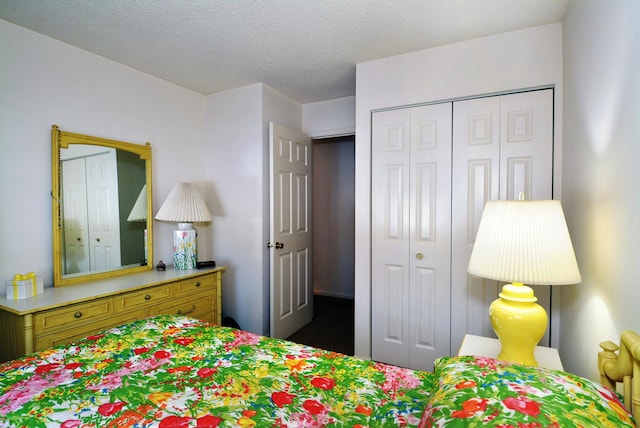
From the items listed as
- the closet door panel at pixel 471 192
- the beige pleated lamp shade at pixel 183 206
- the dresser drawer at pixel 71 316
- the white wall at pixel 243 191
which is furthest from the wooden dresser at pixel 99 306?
the closet door panel at pixel 471 192

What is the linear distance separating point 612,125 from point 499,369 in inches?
41.1

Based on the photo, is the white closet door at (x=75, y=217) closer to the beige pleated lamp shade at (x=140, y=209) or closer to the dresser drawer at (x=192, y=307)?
the beige pleated lamp shade at (x=140, y=209)

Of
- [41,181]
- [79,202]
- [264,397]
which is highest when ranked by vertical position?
[41,181]

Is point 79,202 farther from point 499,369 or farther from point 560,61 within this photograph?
point 560,61

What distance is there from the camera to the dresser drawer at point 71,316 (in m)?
1.80

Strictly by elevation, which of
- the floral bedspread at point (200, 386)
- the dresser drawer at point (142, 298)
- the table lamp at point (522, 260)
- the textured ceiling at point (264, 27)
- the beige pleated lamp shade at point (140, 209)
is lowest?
the dresser drawer at point (142, 298)

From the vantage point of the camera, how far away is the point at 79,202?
238cm

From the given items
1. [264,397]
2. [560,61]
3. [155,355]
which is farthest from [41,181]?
[560,61]

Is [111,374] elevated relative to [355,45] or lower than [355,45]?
lower

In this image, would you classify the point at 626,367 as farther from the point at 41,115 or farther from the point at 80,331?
the point at 41,115

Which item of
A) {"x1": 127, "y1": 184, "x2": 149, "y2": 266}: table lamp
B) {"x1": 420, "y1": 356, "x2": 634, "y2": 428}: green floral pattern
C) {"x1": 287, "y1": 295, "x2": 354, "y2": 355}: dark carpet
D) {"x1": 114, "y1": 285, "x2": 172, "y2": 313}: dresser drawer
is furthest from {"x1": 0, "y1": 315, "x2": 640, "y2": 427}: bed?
{"x1": 287, "y1": 295, "x2": 354, "y2": 355}: dark carpet

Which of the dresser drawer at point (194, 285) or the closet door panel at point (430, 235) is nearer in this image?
the closet door panel at point (430, 235)

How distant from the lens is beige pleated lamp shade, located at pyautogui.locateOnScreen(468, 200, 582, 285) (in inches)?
48.8

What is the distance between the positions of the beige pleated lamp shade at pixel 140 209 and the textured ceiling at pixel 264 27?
1.09m
